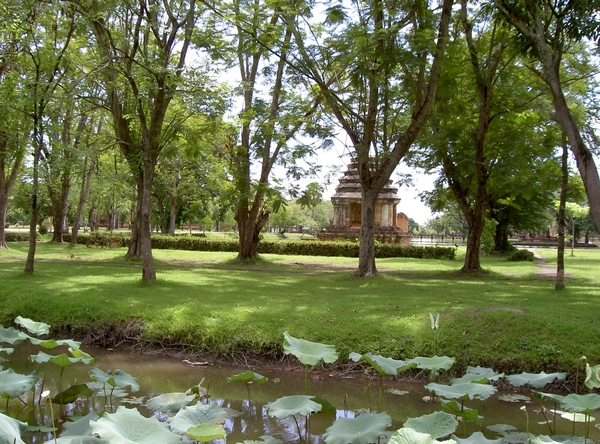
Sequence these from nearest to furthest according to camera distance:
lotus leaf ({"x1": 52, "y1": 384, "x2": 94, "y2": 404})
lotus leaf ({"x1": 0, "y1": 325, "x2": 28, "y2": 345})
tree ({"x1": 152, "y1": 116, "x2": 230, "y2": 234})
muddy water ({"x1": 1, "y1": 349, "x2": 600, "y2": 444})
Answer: lotus leaf ({"x1": 52, "y1": 384, "x2": 94, "y2": 404})
muddy water ({"x1": 1, "y1": 349, "x2": 600, "y2": 444})
lotus leaf ({"x1": 0, "y1": 325, "x2": 28, "y2": 345})
tree ({"x1": 152, "y1": 116, "x2": 230, "y2": 234})

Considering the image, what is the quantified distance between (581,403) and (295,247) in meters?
20.9

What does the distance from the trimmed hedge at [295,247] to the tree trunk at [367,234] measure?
1061 centimetres

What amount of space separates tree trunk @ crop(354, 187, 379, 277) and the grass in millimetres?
914

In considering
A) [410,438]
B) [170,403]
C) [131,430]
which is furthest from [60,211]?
[410,438]

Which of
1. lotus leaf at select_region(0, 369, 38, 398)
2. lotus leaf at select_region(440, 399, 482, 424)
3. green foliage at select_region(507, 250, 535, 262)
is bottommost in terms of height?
lotus leaf at select_region(440, 399, 482, 424)

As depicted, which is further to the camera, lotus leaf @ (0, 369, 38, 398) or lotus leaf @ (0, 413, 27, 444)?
lotus leaf @ (0, 369, 38, 398)

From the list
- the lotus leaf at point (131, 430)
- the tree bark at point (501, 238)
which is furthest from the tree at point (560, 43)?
the tree bark at point (501, 238)

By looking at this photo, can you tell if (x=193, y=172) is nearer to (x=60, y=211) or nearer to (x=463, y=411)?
(x=60, y=211)

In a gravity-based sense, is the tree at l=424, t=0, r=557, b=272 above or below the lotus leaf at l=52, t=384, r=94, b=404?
above

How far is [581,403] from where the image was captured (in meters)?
4.02

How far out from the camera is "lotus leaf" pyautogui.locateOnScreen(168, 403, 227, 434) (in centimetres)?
361

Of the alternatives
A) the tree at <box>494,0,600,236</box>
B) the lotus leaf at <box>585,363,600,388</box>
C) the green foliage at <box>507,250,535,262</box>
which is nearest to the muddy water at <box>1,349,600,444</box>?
the lotus leaf at <box>585,363,600,388</box>

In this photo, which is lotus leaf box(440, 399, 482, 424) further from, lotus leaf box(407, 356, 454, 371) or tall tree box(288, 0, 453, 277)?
tall tree box(288, 0, 453, 277)

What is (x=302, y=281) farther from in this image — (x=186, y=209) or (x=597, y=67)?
(x=186, y=209)
